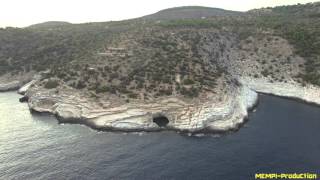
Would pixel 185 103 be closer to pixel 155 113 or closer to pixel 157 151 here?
pixel 155 113

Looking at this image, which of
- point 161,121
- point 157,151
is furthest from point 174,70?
point 157,151

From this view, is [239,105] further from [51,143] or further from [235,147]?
[51,143]

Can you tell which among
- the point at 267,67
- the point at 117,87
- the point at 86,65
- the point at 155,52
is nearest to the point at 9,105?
the point at 86,65

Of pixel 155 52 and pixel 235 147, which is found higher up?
pixel 155 52

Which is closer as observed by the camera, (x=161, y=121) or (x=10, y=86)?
(x=161, y=121)

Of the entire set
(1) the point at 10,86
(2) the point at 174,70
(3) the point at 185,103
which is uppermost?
(2) the point at 174,70

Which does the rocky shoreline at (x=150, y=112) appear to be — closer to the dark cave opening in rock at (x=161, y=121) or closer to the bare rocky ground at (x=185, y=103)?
the bare rocky ground at (x=185, y=103)

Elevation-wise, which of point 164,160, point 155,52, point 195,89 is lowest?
point 164,160
